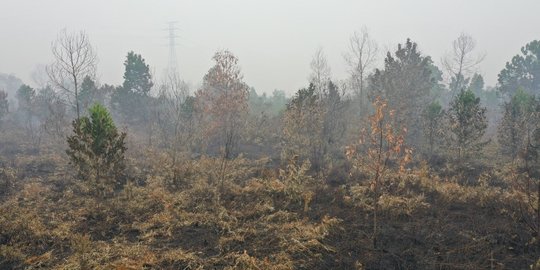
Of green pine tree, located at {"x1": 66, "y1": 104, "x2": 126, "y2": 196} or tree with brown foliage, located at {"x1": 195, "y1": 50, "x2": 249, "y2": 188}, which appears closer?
green pine tree, located at {"x1": 66, "y1": 104, "x2": 126, "y2": 196}

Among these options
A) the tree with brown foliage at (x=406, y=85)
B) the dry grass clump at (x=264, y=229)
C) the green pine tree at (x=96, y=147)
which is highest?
the tree with brown foliage at (x=406, y=85)

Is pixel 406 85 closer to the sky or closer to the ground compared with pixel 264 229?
closer to the sky

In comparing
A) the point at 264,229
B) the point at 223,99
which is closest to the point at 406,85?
the point at 223,99

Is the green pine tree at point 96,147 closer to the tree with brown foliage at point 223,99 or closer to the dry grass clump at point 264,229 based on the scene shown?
the dry grass clump at point 264,229

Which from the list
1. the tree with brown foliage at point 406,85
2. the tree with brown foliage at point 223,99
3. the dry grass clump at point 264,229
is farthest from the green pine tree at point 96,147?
the tree with brown foliage at point 406,85

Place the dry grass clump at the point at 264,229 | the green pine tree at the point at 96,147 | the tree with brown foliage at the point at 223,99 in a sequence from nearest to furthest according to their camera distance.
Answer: the dry grass clump at the point at 264,229, the green pine tree at the point at 96,147, the tree with brown foliage at the point at 223,99

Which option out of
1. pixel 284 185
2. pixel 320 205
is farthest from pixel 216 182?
pixel 320 205

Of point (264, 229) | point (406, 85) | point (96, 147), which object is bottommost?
point (264, 229)

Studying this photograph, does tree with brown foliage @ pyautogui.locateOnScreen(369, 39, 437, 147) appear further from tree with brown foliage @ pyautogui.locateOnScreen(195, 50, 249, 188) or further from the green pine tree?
Answer: the green pine tree

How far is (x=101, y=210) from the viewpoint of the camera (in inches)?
470

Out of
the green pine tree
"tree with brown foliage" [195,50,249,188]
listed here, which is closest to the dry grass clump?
the green pine tree

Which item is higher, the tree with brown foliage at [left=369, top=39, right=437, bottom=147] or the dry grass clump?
the tree with brown foliage at [left=369, top=39, right=437, bottom=147]

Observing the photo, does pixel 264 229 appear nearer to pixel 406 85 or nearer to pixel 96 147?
pixel 96 147

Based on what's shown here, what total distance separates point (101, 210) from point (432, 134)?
68.7 feet
